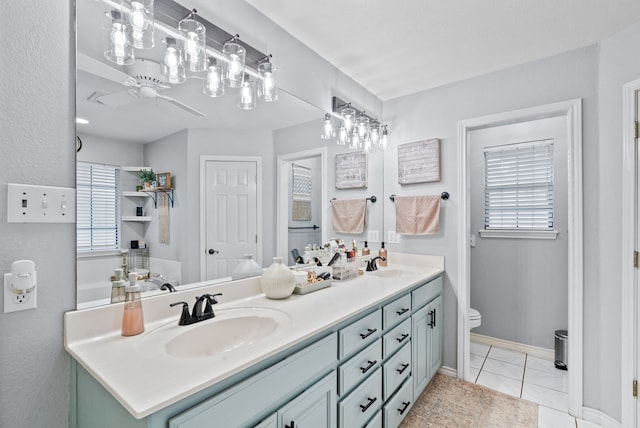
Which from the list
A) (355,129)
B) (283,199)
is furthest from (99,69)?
(355,129)

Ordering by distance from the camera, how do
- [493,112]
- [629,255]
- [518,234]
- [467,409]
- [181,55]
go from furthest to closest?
1. [518,234]
2. [493,112]
3. [467,409]
4. [629,255]
5. [181,55]

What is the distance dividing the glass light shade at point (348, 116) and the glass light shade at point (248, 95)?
0.83 m

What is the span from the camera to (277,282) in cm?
158

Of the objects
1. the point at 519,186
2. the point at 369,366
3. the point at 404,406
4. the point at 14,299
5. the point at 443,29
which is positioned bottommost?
the point at 404,406

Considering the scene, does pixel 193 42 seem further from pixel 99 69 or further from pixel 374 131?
pixel 374 131

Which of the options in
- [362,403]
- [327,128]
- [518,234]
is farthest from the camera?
[518,234]

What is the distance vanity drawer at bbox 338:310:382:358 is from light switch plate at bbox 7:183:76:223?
3.63 ft

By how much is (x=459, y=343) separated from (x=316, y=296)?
1.47 meters

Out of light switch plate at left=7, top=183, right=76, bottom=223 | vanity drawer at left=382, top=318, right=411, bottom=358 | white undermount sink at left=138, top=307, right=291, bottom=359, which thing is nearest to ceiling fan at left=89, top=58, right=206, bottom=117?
light switch plate at left=7, top=183, right=76, bottom=223

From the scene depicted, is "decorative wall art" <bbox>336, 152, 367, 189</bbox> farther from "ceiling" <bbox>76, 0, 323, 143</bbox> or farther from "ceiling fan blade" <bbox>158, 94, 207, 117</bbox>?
"ceiling fan blade" <bbox>158, 94, 207, 117</bbox>

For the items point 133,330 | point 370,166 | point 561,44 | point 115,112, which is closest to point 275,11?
point 115,112

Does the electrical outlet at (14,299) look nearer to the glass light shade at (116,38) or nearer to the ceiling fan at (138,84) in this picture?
the ceiling fan at (138,84)

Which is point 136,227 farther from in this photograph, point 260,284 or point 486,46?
point 486,46

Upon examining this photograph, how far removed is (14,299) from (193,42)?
1.15 metres
